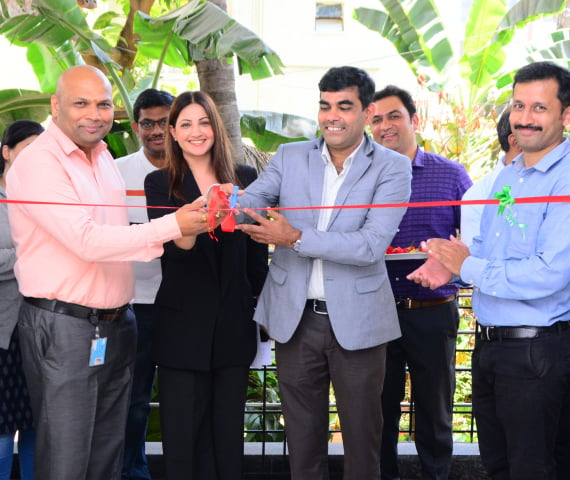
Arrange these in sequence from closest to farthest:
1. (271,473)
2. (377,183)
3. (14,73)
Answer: (377,183), (271,473), (14,73)

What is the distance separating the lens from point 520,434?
8.87ft

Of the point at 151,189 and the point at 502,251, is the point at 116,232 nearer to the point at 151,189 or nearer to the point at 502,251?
the point at 151,189

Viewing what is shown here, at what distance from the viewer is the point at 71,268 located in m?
2.85

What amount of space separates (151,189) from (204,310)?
559 millimetres

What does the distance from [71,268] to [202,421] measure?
0.85 metres

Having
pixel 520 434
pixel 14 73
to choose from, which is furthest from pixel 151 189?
pixel 14 73

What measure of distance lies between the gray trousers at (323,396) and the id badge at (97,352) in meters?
0.71

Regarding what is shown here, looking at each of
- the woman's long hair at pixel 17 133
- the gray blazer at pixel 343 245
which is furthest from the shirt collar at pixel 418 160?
the woman's long hair at pixel 17 133

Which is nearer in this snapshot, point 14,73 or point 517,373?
Answer: point 517,373

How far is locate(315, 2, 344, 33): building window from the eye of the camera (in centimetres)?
1498

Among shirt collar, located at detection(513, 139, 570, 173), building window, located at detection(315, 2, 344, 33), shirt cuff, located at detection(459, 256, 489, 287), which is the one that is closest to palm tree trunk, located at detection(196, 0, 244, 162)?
shirt cuff, located at detection(459, 256, 489, 287)

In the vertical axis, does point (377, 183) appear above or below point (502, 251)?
above

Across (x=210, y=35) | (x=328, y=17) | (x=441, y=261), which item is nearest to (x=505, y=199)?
(x=441, y=261)

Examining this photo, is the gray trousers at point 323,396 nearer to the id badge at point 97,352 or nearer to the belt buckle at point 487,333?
the belt buckle at point 487,333
